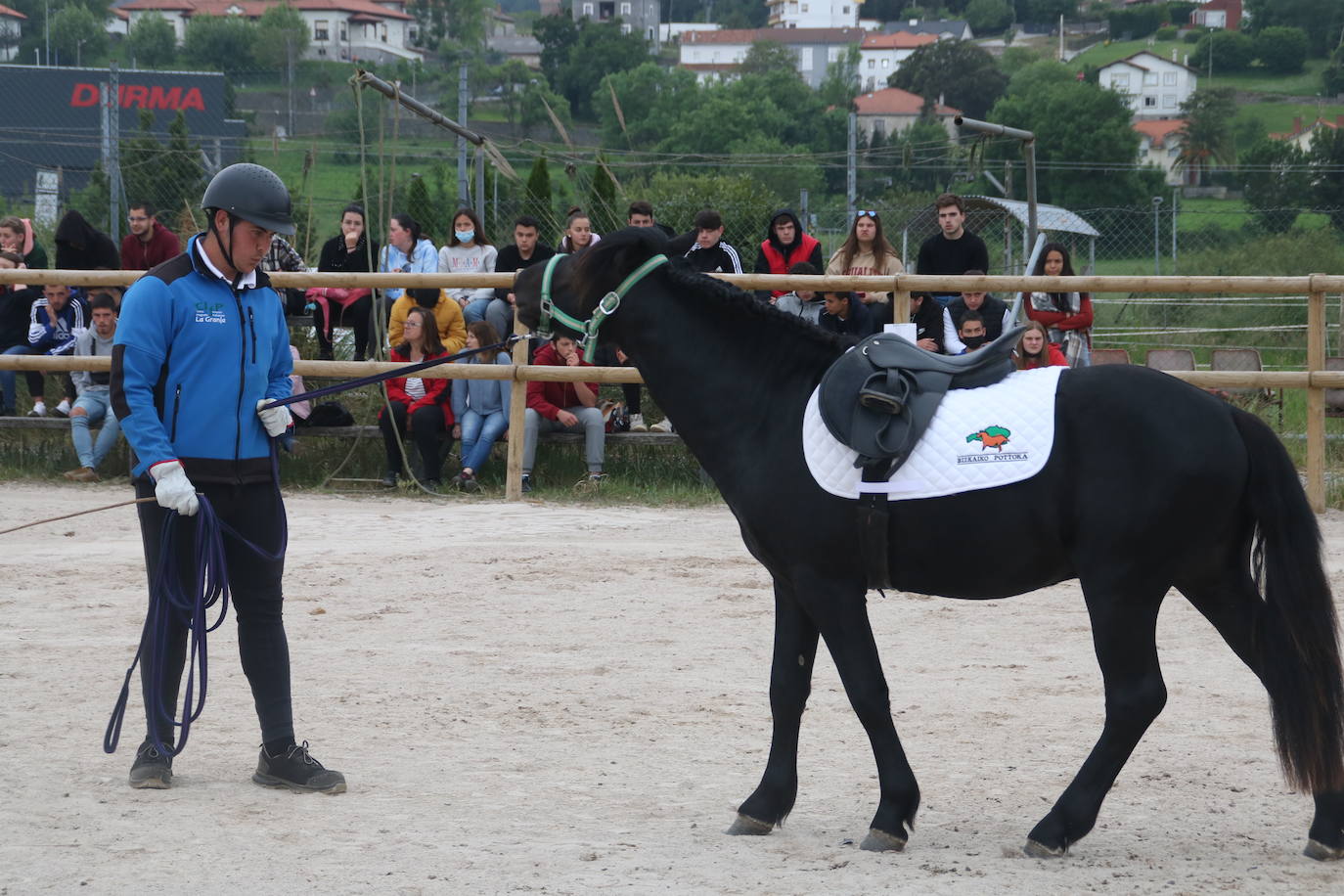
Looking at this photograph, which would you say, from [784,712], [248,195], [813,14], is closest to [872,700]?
[784,712]

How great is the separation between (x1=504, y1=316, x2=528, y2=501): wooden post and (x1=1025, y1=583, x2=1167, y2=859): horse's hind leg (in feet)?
19.7

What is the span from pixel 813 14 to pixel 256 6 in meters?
62.6

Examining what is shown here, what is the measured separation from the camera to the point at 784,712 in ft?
13.5

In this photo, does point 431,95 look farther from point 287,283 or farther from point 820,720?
point 820,720

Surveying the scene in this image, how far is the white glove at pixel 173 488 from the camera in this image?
4172 mm

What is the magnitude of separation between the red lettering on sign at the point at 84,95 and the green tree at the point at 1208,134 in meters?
33.7

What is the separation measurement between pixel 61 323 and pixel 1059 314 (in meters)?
7.13

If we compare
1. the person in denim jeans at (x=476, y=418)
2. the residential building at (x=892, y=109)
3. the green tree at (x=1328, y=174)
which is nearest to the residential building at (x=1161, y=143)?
the green tree at (x=1328, y=174)

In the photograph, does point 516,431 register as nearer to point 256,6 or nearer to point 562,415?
point 562,415

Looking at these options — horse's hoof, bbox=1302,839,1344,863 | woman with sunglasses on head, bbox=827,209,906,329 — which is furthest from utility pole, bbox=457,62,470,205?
horse's hoof, bbox=1302,839,1344,863

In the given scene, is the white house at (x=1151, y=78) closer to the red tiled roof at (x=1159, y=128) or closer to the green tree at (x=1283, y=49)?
the green tree at (x=1283, y=49)

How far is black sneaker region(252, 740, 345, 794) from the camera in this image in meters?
4.34

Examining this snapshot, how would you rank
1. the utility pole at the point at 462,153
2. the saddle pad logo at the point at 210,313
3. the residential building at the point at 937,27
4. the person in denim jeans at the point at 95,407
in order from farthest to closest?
the residential building at the point at 937,27
the utility pole at the point at 462,153
the person in denim jeans at the point at 95,407
the saddle pad logo at the point at 210,313

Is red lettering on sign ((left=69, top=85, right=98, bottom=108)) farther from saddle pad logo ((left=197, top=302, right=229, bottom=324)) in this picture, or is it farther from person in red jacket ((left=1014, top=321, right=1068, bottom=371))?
saddle pad logo ((left=197, top=302, right=229, bottom=324))
